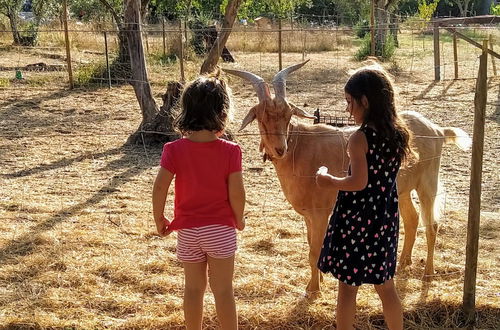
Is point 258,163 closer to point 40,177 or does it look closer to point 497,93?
point 40,177

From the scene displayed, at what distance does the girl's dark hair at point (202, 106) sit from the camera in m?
3.12

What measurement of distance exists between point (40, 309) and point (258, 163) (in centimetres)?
500

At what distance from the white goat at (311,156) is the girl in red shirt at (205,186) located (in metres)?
1.21

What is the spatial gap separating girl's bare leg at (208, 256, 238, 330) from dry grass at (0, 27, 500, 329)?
2.49ft

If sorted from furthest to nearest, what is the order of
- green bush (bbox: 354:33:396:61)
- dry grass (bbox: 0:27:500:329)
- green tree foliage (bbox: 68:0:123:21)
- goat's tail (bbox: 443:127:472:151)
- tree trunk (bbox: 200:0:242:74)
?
1. green tree foliage (bbox: 68:0:123:21)
2. green bush (bbox: 354:33:396:61)
3. tree trunk (bbox: 200:0:242:74)
4. goat's tail (bbox: 443:127:472:151)
5. dry grass (bbox: 0:27:500:329)

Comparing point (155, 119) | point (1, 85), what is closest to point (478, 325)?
point (155, 119)

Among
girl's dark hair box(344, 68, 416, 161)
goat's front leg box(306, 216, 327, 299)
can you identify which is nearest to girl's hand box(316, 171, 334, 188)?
girl's dark hair box(344, 68, 416, 161)

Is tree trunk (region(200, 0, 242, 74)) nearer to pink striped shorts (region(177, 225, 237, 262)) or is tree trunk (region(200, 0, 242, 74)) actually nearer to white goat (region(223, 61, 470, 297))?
white goat (region(223, 61, 470, 297))

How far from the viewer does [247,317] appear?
13.7ft

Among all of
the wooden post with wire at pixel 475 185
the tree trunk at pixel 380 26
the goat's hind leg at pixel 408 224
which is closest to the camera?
the wooden post with wire at pixel 475 185

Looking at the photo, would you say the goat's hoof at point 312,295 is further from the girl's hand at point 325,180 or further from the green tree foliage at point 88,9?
the green tree foliage at point 88,9

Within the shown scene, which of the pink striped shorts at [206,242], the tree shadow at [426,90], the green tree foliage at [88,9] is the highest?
the green tree foliage at [88,9]

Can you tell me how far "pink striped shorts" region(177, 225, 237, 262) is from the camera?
3.21 m

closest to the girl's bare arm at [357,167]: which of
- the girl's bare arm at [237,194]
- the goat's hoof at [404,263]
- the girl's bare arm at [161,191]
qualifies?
the girl's bare arm at [237,194]
